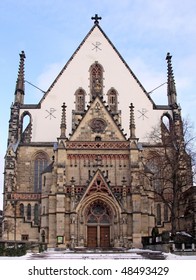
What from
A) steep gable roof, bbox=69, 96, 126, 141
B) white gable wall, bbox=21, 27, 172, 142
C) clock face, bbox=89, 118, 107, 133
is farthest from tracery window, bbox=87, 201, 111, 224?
white gable wall, bbox=21, 27, 172, 142

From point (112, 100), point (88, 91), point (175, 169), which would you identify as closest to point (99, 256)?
point (175, 169)

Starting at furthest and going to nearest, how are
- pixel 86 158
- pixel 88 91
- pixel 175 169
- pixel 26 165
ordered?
pixel 88 91
pixel 26 165
pixel 86 158
pixel 175 169

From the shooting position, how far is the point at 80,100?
46.5 m

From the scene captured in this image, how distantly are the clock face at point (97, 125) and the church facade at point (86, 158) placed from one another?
0.11 m

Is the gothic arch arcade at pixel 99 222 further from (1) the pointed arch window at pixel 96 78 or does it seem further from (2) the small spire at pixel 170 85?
(2) the small spire at pixel 170 85

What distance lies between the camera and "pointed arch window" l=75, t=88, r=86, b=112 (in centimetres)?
4609

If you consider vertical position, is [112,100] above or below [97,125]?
above

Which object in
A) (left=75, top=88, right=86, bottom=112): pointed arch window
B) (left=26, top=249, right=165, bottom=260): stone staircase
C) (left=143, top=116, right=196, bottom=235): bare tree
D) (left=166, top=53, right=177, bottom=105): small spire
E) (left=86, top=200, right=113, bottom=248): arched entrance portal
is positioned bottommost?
→ (left=26, top=249, right=165, bottom=260): stone staircase

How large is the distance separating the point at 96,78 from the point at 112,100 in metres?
3.36

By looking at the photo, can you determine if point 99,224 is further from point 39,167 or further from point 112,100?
point 112,100

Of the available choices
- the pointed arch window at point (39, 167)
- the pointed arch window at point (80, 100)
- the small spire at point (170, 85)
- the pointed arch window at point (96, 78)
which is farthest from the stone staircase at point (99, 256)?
the small spire at point (170, 85)

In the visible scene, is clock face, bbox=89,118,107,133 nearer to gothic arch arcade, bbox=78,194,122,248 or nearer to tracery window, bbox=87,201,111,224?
gothic arch arcade, bbox=78,194,122,248

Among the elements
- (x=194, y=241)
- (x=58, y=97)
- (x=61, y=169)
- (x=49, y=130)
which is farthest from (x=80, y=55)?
(x=194, y=241)
